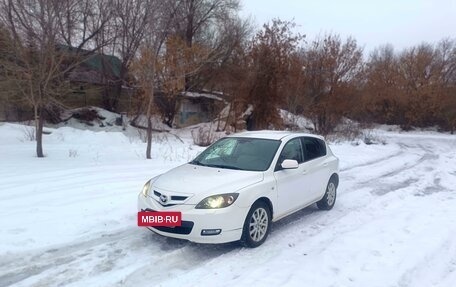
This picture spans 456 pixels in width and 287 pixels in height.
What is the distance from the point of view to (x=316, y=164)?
6.91 m

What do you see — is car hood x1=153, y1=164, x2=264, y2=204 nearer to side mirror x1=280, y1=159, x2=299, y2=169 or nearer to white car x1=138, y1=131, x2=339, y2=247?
white car x1=138, y1=131, x2=339, y2=247

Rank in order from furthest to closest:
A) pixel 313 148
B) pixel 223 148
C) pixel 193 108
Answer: pixel 193 108
pixel 313 148
pixel 223 148

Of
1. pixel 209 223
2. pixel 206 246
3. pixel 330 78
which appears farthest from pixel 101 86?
pixel 209 223

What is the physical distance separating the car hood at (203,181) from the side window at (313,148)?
1621 millimetres

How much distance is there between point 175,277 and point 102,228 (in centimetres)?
203

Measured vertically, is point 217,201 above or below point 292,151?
below

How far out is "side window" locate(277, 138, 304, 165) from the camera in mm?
6138

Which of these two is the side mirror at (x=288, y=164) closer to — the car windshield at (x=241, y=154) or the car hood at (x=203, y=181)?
the car windshield at (x=241, y=154)

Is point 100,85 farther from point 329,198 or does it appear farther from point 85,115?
point 329,198

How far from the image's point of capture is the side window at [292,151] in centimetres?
614

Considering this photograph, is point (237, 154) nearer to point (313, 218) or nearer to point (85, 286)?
point (313, 218)

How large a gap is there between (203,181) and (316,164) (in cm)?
253

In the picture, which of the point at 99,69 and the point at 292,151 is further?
the point at 99,69

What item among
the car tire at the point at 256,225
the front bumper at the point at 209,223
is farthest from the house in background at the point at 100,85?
the front bumper at the point at 209,223
